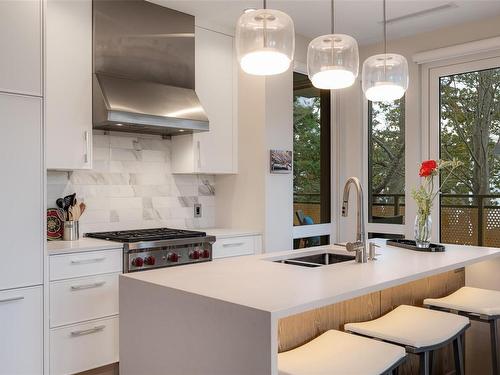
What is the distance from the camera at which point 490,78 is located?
4102 millimetres

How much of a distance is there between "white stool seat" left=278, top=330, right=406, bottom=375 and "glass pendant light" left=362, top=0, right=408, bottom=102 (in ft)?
4.47

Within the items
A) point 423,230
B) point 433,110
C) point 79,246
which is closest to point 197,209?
point 79,246

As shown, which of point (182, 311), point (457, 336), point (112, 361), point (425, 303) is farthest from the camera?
point (112, 361)

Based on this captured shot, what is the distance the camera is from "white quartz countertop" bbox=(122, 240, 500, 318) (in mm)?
1701

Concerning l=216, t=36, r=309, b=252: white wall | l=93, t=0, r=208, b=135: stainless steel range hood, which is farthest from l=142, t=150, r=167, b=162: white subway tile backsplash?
l=216, t=36, r=309, b=252: white wall

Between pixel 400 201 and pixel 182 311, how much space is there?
330cm

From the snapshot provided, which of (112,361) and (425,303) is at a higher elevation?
(425,303)

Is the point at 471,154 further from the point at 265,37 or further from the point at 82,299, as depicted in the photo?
the point at 82,299

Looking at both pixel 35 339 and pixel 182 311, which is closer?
pixel 182 311

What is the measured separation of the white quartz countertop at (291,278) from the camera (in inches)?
67.0

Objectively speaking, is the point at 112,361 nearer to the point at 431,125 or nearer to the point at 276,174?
the point at 276,174

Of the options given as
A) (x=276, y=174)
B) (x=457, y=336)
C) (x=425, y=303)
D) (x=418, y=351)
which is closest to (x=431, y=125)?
(x=276, y=174)

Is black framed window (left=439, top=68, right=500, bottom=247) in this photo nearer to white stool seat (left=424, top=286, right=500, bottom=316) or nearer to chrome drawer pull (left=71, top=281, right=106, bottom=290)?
white stool seat (left=424, top=286, right=500, bottom=316)

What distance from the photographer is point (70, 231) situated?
133 inches
